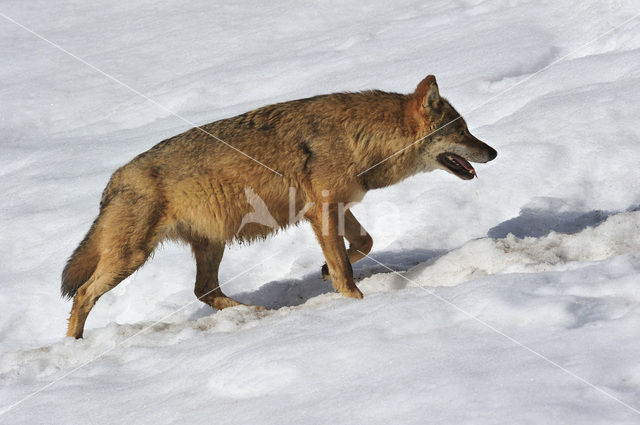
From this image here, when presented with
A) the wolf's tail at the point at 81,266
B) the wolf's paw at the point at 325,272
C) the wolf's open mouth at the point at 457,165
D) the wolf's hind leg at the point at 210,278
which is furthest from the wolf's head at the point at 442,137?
the wolf's tail at the point at 81,266

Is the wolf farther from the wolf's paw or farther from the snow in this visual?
the snow

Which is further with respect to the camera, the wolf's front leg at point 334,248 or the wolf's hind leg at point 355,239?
the wolf's hind leg at point 355,239

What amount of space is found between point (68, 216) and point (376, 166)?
4356mm

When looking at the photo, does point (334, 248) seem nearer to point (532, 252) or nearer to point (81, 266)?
point (532, 252)

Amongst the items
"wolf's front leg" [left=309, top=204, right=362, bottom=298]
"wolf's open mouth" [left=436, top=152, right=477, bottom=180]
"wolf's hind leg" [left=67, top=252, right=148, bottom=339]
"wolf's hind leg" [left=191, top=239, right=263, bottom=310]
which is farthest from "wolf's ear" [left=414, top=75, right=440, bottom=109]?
"wolf's hind leg" [left=67, top=252, right=148, bottom=339]

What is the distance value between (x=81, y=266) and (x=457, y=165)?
344 centimetres

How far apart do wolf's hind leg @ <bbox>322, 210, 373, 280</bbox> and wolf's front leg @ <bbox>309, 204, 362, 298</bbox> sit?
504 millimetres

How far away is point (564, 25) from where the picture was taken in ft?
38.5

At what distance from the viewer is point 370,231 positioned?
7.95 metres

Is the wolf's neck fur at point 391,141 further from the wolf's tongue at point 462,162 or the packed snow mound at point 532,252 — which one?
the packed snow mound at point 532,252

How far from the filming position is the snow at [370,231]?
377cm

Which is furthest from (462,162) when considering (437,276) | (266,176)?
(266,176)

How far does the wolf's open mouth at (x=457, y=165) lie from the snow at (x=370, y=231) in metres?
0.73

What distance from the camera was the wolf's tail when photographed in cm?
639
